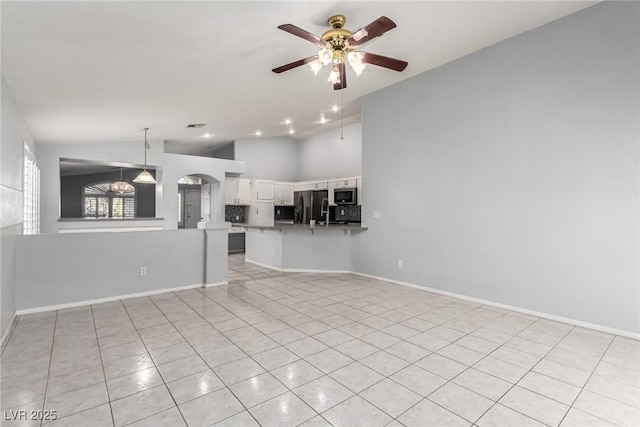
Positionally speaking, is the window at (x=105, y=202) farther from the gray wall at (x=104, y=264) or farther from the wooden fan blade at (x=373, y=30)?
the wooden fan blade at (x=373, y=30)

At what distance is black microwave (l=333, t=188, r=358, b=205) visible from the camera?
7.21 meters

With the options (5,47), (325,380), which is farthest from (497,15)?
(5,47)

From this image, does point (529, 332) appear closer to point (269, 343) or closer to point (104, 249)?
point (269, 343)

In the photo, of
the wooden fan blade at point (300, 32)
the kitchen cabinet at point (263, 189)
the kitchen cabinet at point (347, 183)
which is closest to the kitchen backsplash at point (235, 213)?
the kitchen cabinet at point (263, 189)

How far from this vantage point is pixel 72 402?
1960 millimetres

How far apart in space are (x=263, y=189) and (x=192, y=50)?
5.85 metres

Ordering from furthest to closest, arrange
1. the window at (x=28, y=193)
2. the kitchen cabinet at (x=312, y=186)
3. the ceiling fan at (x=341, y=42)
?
the kitchen cabinet at (x=312, y=186), the window at (x=28, y=193), the ceiling fan at (x=341, y=42)

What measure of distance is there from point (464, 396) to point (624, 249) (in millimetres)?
2457

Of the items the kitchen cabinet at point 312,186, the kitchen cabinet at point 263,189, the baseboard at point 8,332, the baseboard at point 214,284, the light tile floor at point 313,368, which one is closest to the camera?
the light tile floor at point 313,368

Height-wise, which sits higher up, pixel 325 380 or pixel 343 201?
pixel 343 201

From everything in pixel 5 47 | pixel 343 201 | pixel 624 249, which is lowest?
pixel 624 249

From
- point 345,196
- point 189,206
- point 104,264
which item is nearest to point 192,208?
point 189,206

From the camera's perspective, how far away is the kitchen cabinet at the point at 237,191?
8.46 meters

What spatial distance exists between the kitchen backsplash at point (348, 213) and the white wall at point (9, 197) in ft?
18.8
